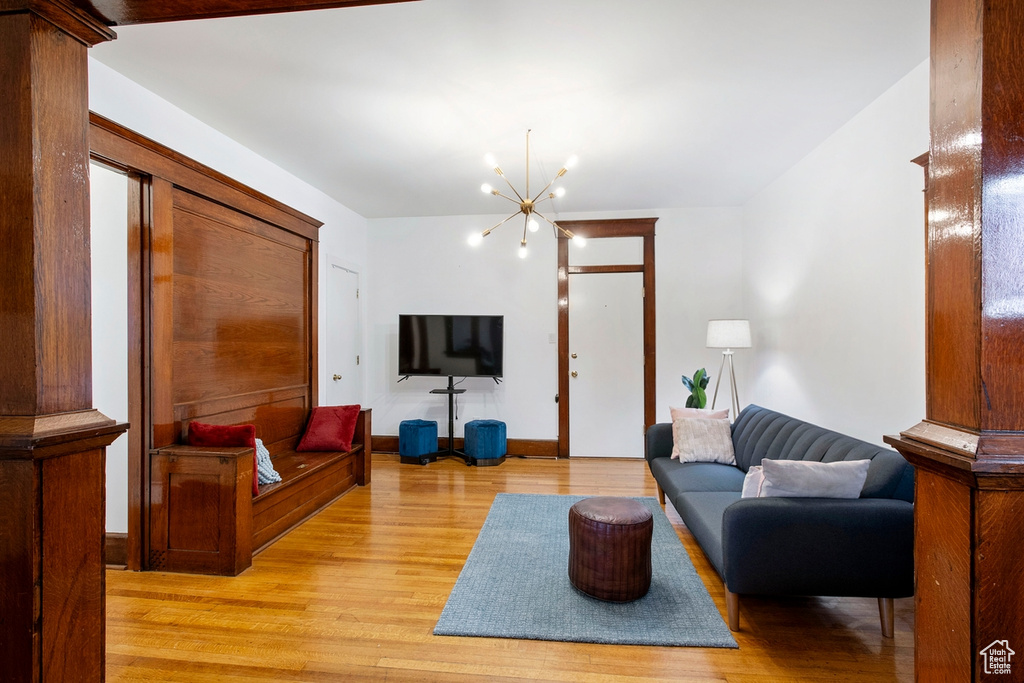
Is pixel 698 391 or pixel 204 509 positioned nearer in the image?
pixel 204 509

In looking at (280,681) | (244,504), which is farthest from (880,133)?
(244,504)

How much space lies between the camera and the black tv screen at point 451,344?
5.36 metres

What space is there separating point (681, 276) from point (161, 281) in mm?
4666

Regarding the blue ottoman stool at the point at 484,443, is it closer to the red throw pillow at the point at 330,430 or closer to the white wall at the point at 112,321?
the red throw pillow at the point at 330,430

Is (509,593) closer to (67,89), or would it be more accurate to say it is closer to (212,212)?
(67,89)

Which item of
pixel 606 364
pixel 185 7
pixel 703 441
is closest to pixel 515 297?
pixel 606 364

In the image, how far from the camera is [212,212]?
3.32 meters

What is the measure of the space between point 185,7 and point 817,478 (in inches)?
109

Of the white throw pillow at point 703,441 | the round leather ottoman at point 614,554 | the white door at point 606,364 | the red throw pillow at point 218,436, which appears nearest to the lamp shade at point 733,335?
the white throw pillow at point 703,441

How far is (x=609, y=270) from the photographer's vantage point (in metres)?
5.44

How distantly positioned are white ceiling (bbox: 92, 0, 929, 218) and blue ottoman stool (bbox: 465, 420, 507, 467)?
2587 mm

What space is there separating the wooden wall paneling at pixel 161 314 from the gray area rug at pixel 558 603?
1.98 metres

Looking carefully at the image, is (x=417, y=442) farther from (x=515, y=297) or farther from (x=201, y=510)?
(x=201, y=510)

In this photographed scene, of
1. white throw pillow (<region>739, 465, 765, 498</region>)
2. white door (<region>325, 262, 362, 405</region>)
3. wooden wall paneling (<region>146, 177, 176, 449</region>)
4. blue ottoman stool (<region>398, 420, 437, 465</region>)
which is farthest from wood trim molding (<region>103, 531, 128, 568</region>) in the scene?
white throw pillow (<region>739, 465, 765, 498</region>)
